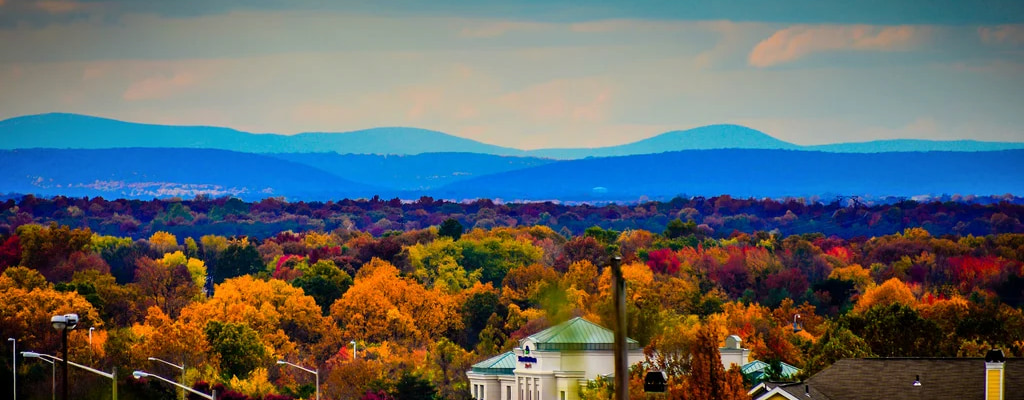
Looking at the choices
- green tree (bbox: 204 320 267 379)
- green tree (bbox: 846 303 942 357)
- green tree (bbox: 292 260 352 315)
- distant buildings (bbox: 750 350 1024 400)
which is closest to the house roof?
distant buildings (bbox: 750 350 1024 400)

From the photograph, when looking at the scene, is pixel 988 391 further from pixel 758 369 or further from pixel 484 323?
pixel 484 323

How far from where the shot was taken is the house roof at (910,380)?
66875 millimetres

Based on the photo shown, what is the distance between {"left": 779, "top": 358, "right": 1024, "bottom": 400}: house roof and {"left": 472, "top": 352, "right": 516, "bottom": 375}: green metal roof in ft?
128

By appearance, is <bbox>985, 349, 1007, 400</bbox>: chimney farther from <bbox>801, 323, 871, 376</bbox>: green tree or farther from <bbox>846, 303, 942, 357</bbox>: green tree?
<bbox>846, 303, 942, 357</bbox>: green tree

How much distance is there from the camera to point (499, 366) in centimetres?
11175

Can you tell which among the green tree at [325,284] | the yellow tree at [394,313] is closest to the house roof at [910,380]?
the yellow tree at [394,313]

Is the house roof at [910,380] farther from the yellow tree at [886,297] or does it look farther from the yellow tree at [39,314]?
the yellow tree at [886,297]

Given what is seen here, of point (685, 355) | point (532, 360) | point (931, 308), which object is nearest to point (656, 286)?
point (931, 308)

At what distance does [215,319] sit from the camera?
135m

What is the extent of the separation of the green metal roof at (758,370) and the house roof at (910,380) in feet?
49.9

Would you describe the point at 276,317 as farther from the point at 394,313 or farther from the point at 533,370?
the point at 533,370

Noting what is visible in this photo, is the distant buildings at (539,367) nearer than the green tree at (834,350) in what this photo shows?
Yes

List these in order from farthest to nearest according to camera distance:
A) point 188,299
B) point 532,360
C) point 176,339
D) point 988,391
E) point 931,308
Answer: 1. point 188,299
2. point 931,308
3. point 176,339
4. point 532,360
5. point 988,391

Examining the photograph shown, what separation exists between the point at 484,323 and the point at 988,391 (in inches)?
3716
